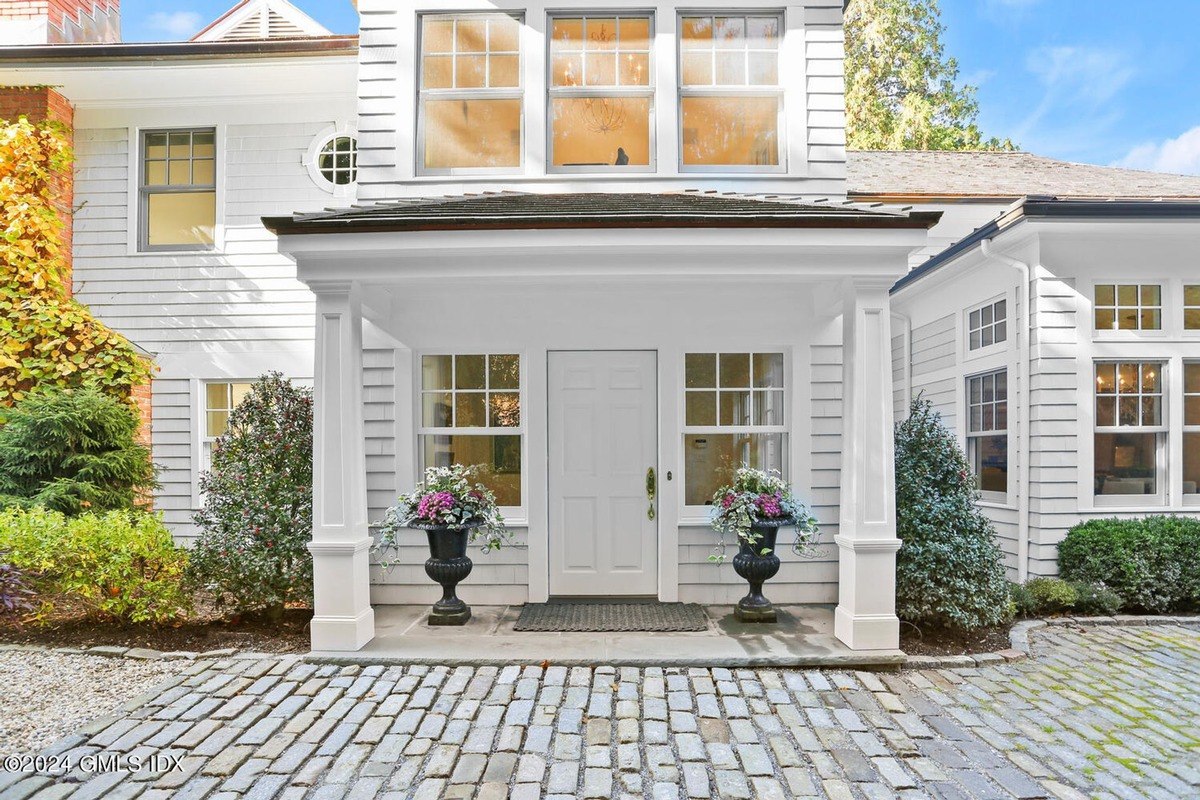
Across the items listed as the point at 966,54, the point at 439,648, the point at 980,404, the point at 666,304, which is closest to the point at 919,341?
the point at 980,404

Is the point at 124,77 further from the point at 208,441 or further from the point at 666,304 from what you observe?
the point at 666,304

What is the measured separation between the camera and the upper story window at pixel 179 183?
8.02 metres

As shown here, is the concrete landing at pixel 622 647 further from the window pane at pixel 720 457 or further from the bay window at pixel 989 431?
the bay window at pixel 989 431

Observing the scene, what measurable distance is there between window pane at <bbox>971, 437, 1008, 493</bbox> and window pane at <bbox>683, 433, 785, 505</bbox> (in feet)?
8.52

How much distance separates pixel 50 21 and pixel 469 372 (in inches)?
288

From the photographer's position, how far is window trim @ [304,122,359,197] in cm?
A: 786

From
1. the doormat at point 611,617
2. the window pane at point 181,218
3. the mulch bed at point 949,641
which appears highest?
the window pane at point 181,218

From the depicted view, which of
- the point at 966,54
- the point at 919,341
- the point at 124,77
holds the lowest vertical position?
the point at 919,341

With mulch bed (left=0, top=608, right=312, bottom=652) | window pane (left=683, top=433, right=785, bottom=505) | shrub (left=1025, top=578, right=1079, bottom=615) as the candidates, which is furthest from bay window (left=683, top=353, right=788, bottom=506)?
mulch bed (left=0, top=608, right=312, bottom=652)

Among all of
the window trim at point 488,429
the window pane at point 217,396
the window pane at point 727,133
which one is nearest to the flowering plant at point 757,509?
the window trim at point 488,429

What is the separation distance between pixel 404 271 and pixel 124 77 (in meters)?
5.01

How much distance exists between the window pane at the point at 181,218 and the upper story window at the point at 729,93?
5.28 metres

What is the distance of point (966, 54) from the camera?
21859mm

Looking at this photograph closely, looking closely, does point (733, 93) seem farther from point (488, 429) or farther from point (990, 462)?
point (990, 462)
